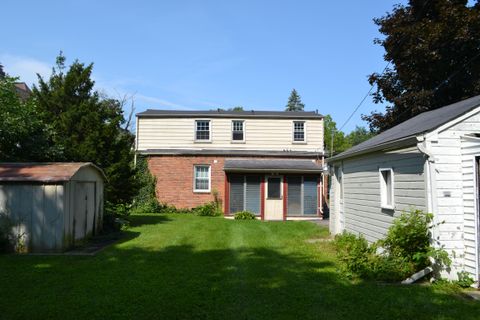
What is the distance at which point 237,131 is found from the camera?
85.8 ft

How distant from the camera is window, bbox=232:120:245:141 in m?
26.1

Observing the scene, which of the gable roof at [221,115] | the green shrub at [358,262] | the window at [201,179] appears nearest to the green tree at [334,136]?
the gable roof at [221,115]

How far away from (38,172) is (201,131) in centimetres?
1482

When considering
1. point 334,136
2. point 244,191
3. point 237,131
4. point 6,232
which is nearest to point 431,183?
point 6,232

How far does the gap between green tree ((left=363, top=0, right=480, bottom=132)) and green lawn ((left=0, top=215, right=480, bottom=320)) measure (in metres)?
12.7

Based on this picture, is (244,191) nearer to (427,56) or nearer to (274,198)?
(274,198)

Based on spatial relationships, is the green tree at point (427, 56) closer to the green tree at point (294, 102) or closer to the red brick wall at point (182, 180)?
the red brick wall at point (182, 180)

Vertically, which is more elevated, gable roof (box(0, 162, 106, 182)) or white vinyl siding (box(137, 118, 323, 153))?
white vinyl siding (box(137, 118, 323, 153))

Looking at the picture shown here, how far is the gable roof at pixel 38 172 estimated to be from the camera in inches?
441

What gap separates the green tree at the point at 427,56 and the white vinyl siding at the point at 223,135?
529cm

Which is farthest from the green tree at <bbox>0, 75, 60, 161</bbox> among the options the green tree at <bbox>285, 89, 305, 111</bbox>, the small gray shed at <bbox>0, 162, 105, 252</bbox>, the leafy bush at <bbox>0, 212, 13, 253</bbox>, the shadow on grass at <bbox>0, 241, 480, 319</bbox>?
the green tree at <bbox>285, 89, 305, 111</bbox>

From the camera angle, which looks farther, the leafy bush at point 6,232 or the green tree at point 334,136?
the green tree at point 334,136

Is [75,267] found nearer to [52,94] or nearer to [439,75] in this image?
[52,94]

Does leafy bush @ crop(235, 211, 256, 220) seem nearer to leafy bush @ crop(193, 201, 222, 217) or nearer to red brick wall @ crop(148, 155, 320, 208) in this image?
leafy bush @ crop(193, 201, 222, 217)
